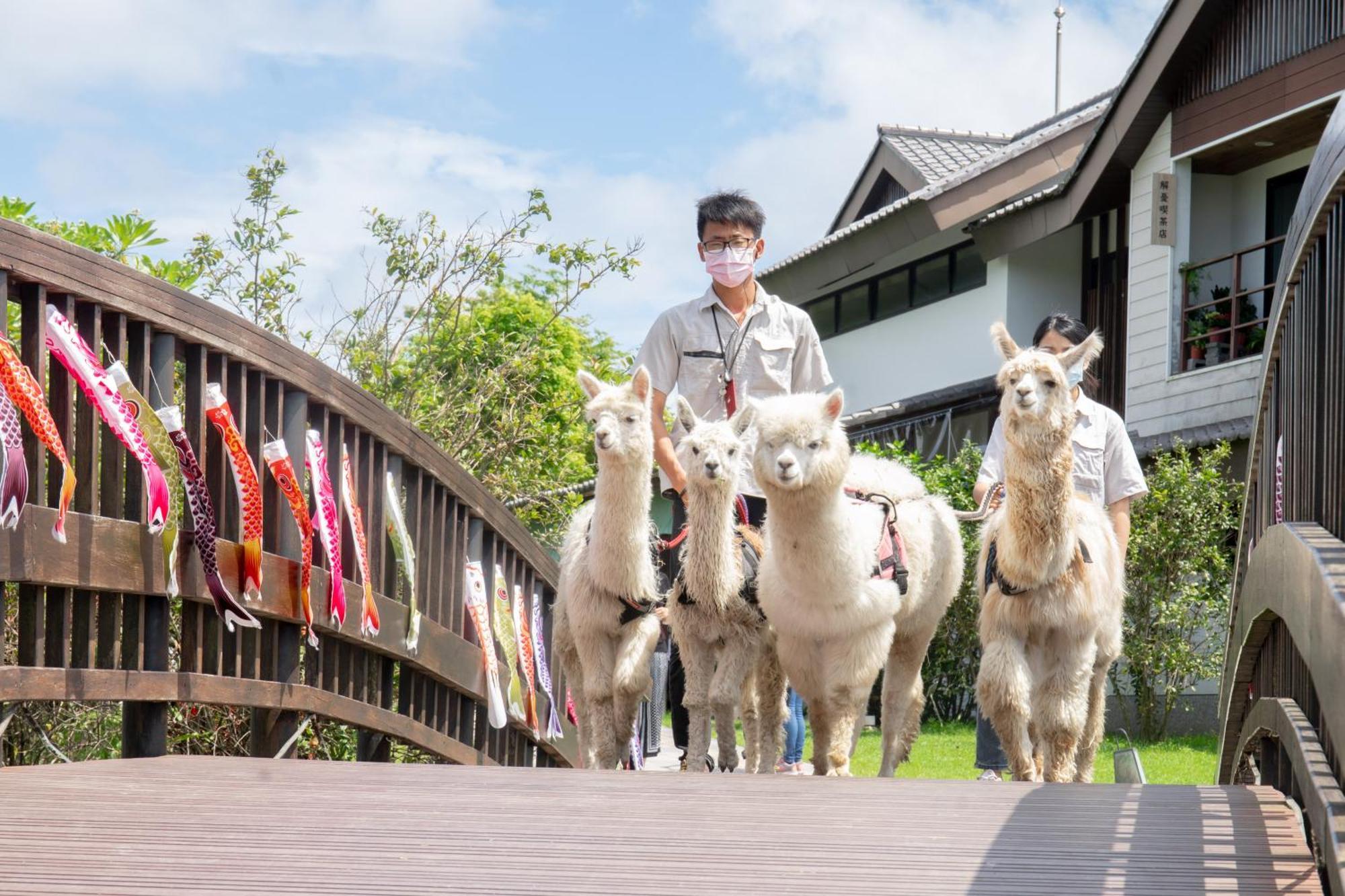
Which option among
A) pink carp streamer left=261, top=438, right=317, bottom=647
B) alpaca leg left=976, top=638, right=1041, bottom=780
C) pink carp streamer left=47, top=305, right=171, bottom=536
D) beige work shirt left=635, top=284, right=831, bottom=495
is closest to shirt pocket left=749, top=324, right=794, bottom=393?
beige work shirt left=635, top=284, right=831, bottom=495

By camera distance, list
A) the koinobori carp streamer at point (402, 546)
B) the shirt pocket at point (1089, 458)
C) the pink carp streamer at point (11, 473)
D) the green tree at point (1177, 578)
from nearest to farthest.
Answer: the pink carp streamer at point (11, 473)
the shirt pocket at point (1089, 458)
the koinobori carp streamer at point (402, 546)
the green tree at point (1177, 578)

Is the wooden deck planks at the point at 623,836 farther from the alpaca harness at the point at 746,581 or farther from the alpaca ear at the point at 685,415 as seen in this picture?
the alpaca ear at the point at 685,415

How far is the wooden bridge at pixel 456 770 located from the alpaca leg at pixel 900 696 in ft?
4.59

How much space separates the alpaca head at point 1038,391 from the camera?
635 cm

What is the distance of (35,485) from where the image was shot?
5.01 metres

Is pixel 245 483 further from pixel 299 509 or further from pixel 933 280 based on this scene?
pixel 933 280

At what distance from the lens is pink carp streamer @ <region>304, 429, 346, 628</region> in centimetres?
680

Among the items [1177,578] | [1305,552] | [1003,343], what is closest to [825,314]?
[1177,578]

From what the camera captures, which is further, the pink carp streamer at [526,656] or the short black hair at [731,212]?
the pink carp streamer at [526,656]

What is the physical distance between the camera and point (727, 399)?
7.26 m

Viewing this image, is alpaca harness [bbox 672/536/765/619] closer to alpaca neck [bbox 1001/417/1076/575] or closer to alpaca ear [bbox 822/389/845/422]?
alpaca ear [bbox 822/389/845/422]

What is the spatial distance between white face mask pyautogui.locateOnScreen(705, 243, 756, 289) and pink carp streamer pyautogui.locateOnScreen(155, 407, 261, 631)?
251cm

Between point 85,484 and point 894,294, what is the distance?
60.7 ft

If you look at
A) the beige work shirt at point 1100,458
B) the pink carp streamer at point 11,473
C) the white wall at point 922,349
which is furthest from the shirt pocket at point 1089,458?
the white wall at point 922,349
